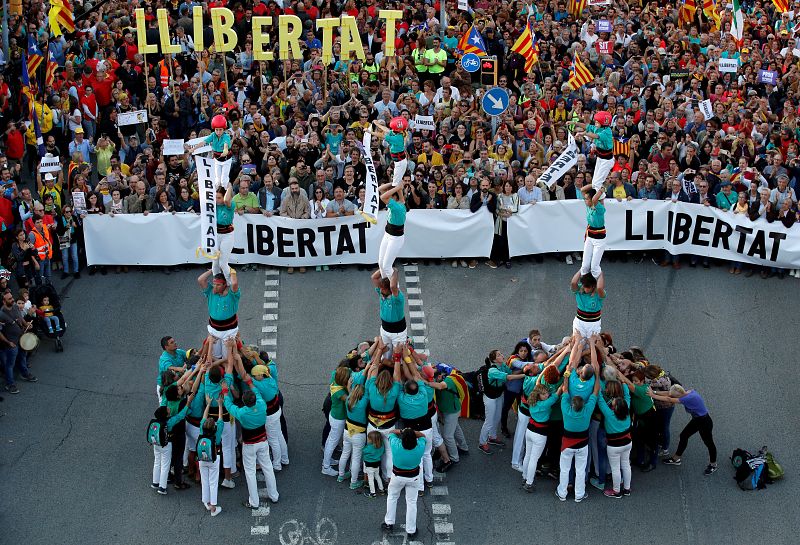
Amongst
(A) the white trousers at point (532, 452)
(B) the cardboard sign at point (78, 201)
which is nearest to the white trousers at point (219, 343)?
(A) the white trousers at point (532, 452)

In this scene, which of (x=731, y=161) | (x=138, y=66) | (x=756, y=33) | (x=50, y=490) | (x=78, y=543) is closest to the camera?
(x=78, y=543)

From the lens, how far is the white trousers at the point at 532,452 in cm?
1656

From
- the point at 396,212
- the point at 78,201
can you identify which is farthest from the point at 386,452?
the point at 78,201

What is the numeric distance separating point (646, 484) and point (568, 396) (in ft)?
6.11

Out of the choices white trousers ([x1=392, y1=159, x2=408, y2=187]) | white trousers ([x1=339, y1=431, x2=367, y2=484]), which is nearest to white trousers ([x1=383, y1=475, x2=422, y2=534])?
white trousers ([x1=339, y1=431, x2=367, y2=484])

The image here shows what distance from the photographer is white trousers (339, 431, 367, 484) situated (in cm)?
1673

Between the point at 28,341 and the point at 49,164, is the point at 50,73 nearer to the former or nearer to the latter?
the point at 49,164

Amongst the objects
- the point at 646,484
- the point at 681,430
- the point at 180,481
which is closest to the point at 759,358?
the point at 681,430

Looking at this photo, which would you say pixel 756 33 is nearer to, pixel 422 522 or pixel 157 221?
pixel 157 221

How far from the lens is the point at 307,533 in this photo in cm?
1596

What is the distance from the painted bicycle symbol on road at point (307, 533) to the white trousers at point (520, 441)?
2.79m

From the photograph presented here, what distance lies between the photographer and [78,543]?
15711 millimetres

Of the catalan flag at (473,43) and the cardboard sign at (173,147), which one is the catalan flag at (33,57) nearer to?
the cardboard sign at (173,147)

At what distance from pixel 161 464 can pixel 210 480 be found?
31.0 inches
